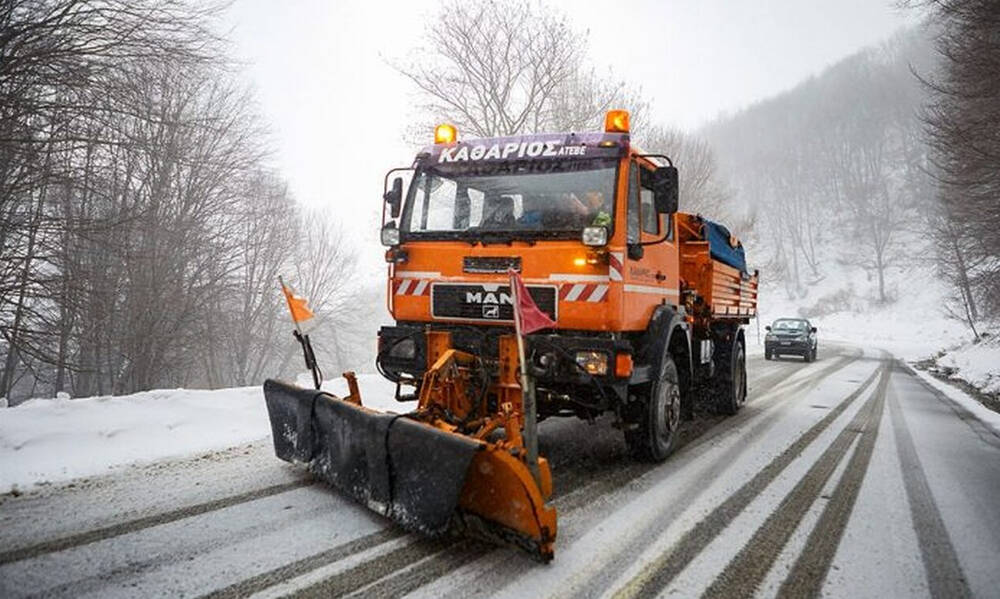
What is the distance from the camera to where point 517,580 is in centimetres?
275

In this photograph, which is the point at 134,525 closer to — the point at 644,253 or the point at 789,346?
the point at 644,253

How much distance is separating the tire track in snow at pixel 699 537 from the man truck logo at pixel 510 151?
2.94m

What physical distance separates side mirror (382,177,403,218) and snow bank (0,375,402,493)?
Answer: 270 centimetres

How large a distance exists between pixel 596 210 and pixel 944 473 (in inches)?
165

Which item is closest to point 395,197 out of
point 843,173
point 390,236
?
point 390,236

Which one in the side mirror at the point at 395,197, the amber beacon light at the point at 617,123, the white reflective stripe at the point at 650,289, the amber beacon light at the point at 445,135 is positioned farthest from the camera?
the amber beacon light at the point at 445,135

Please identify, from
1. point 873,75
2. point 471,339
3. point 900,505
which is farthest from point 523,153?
point 873,75

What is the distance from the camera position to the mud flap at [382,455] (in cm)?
297

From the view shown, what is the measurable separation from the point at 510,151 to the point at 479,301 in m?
1.41

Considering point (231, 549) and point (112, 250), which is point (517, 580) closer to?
point (231, 549)

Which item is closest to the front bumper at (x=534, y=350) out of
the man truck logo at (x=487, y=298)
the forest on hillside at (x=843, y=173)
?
the man truck logo at (x=487, y=298)

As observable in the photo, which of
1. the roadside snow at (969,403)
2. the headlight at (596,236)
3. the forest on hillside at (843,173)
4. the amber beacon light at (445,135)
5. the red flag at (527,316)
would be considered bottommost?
the roadside snow at (969,403)

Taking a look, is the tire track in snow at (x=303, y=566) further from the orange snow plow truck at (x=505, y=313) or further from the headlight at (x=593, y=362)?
the headlight at (x=593, y=362)

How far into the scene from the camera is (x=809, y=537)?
347cm
